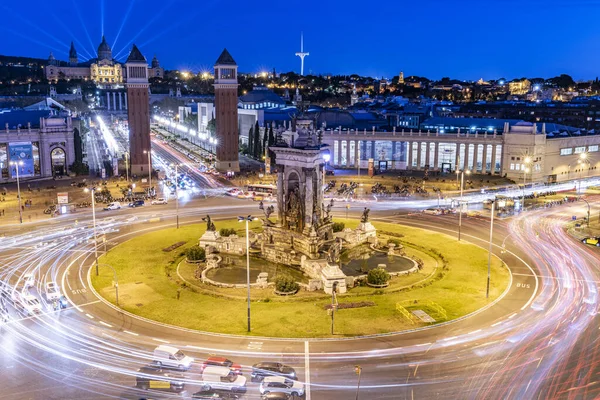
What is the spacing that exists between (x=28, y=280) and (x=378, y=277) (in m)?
34.8

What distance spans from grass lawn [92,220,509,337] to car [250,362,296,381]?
6.37 metres

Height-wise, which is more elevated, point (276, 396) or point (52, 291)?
point (276, 396)

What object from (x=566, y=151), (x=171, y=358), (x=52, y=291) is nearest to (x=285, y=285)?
(x=171, y=358)

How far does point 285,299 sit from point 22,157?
91.4 meters

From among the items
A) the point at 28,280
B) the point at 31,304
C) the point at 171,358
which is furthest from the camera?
the point at 28,280

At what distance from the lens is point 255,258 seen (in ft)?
212

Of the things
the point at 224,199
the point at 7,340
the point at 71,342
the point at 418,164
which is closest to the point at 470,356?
the point at 71,342

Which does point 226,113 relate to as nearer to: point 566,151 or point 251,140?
point 251,140

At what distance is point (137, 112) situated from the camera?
130 metres

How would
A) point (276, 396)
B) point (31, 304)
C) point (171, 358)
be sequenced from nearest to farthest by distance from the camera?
point (276, 396) → point (171, 358) → point (31, 304)

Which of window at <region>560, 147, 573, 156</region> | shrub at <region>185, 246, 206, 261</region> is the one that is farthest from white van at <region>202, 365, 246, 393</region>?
window at <region>560, 147, 573, 156</region>

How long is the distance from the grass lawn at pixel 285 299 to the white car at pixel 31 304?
5.74m

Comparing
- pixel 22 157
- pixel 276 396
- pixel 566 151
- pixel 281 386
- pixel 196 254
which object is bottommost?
pixel 276 396

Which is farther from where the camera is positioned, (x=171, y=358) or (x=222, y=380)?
(x=171, y=358)
